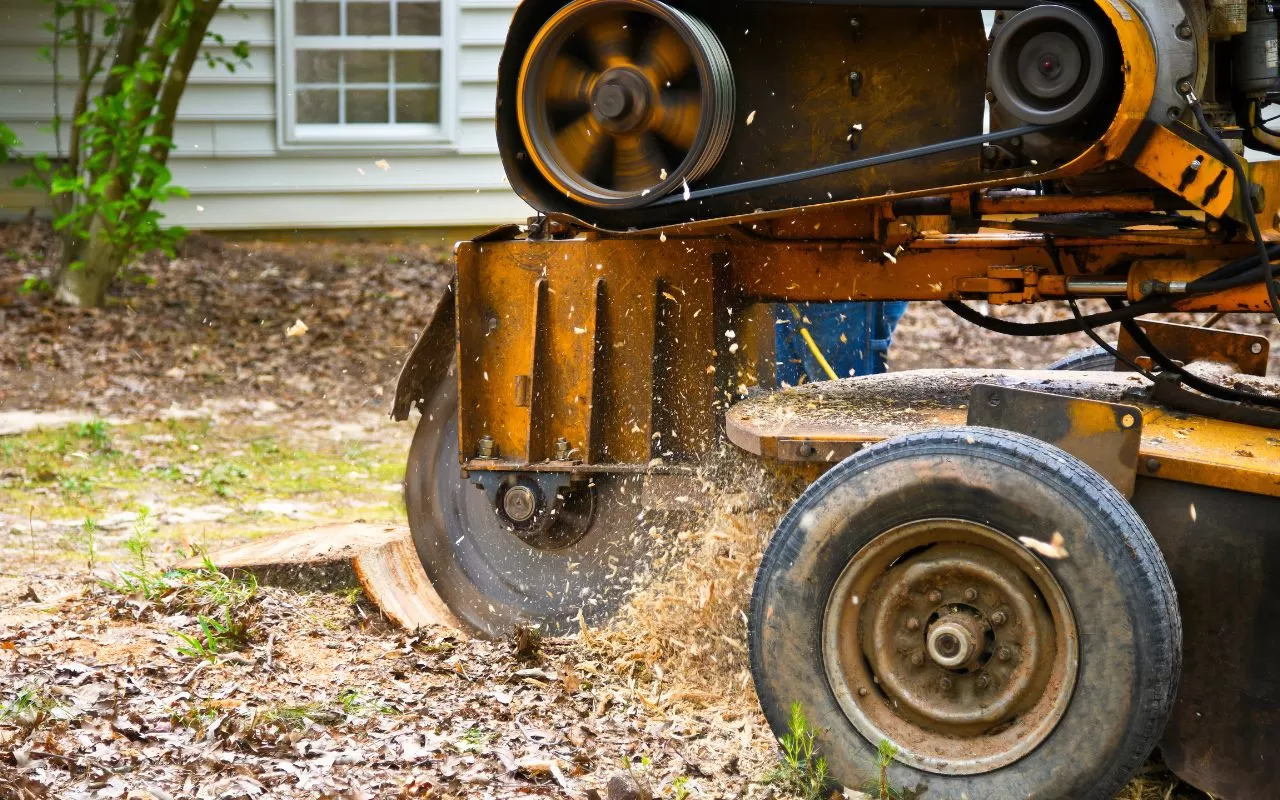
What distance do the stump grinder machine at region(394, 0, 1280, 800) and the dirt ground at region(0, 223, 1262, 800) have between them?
33 cm

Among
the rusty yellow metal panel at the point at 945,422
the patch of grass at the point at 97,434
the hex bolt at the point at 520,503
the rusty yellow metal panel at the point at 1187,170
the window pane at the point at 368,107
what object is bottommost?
the patch of grass at the point at 97,434

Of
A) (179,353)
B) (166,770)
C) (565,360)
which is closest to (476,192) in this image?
(179,353)

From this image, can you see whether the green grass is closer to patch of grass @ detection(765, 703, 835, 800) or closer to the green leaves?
the green leaves

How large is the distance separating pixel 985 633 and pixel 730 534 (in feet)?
3.96

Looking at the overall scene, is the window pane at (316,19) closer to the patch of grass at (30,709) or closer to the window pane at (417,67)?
the window pane at (417,67)

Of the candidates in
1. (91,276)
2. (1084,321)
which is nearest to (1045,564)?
(1084,321)

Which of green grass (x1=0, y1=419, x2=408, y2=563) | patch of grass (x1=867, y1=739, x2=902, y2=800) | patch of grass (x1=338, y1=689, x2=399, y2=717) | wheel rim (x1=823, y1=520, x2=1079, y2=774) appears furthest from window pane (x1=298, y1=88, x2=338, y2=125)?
patch of grass (x1=867, y1=739, x2=902, y2=800)

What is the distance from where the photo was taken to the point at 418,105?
12172 mm

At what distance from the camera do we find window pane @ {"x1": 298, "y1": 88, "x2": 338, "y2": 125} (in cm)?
1206

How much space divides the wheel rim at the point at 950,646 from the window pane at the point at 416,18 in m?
9.69

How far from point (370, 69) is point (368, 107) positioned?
33cm

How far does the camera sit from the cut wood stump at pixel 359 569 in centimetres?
502

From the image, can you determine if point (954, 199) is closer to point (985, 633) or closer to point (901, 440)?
point (901, 440)

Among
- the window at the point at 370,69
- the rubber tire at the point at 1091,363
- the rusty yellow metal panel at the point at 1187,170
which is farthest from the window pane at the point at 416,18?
the rusty yellow metal panel at the point at 1187,170
